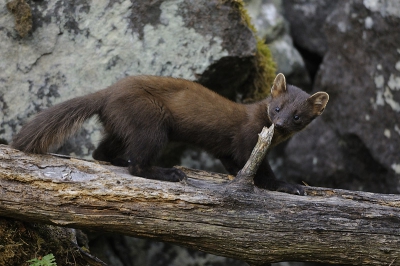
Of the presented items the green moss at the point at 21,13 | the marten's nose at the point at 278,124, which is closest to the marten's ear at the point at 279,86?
the marten's nose at the point at 278,124

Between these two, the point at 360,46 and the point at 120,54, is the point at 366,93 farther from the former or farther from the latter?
the point at 120,54

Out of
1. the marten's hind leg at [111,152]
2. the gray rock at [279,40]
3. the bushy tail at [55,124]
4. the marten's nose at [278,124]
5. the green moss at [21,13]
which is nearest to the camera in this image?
the bushy tail at [55,124]

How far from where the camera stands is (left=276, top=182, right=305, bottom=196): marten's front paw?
6.26 metres

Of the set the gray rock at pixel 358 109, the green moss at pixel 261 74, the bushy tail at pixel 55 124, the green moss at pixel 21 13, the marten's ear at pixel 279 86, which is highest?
the green moss at pixel 21 13

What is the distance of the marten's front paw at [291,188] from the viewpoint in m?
6.26

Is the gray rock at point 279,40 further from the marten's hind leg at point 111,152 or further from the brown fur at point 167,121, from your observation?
the marten's hind leg at point 111,152

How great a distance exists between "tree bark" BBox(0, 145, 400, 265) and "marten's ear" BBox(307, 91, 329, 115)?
1722mm

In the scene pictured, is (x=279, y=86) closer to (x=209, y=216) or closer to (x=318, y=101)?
(x=318, y=101)

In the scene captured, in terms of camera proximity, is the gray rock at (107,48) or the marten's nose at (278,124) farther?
the gray rock at (107,48)

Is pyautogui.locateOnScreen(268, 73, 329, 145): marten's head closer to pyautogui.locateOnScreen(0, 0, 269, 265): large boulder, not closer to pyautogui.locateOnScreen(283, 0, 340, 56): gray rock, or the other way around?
pyautogui.locateOnScreen(0, 0, 269, 265): large boulder

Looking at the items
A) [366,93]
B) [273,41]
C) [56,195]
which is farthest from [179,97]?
[273,41]

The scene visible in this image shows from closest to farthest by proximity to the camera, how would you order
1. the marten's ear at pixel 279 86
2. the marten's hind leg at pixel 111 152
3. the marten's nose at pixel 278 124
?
the marten's nose at pixel 278 124, the marten's hind leg at pixel 111 152, the marten's ear at pixel 279 86

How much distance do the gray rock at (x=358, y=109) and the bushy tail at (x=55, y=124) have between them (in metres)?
4.64

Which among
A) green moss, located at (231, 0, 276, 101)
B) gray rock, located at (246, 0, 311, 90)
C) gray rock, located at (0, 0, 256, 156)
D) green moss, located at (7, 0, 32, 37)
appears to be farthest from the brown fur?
gray rock, located at (246, 0, 311, 90)
